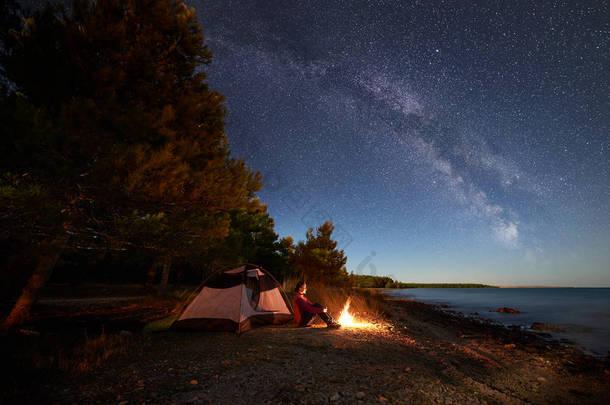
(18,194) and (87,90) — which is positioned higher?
(87,90)

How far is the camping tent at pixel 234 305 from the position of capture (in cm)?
700

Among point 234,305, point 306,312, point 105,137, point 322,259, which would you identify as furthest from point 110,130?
point 322,259

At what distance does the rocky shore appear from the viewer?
335 centimetres

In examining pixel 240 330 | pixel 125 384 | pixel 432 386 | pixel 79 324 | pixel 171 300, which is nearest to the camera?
pixel 125 384

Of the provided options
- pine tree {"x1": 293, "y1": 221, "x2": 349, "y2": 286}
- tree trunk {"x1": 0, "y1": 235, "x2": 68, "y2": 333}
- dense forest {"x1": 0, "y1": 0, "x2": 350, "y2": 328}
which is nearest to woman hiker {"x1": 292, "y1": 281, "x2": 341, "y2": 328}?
dense forest {"x1": 0, "y1": 0, "x2": 350, "y2": 328}

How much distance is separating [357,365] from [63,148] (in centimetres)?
695

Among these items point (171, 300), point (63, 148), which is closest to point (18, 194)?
point (63, 148)

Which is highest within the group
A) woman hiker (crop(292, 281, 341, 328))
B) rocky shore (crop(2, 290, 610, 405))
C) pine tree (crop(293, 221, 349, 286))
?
pine tree (crop(293, 221, 349, 286))

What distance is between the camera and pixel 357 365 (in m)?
4.65

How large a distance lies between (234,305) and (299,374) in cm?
365

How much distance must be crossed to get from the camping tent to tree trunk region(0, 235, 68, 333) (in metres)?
3.34

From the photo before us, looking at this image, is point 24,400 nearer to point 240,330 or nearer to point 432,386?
point 240,330

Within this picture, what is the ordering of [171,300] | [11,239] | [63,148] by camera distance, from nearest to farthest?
[63,148] → [11,239] → [171,300]

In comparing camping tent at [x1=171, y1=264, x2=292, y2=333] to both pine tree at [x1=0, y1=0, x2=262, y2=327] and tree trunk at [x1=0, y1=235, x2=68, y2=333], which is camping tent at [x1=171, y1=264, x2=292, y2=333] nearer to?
pine tree at [x1=0, y1=0, x2=262, y2=327]
